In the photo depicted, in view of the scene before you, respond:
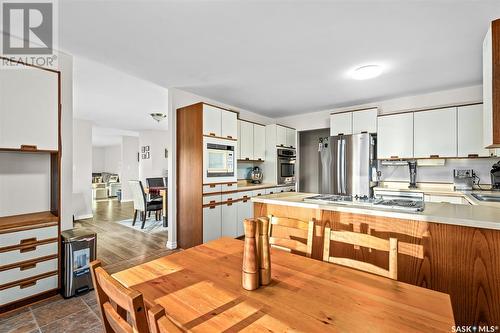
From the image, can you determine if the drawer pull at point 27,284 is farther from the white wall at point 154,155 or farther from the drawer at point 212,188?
the white wall at point 154,155

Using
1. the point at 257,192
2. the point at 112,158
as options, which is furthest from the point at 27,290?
the point at 112,158

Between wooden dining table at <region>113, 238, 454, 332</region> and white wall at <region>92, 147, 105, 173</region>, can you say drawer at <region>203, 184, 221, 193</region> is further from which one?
white wall at <region>92, 147, 105, 173</region>

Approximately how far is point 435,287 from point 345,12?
2150mm

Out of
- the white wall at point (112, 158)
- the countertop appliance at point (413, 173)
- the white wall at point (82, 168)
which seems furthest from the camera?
the white wall at point (112, 158)

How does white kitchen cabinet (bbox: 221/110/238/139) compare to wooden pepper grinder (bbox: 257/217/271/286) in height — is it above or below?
above

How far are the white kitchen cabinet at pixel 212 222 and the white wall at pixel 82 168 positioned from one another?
3.93m

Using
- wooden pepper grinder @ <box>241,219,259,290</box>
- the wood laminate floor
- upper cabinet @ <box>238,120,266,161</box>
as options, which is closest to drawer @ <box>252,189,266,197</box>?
upper cabinet @ <box>238,120,266,161</box>

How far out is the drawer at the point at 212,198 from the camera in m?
3.40

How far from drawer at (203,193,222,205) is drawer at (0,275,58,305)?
178cm

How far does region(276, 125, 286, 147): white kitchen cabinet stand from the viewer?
5.04m

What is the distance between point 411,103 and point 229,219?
12.4 feet

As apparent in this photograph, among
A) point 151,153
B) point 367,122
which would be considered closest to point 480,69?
point 367,122

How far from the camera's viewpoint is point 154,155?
806 cm

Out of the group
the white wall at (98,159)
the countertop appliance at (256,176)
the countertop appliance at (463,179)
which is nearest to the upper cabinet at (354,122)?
the countertop appliance at (463,179)
